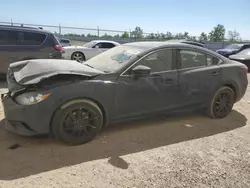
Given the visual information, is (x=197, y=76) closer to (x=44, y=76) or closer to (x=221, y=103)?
(x=221, y=103)

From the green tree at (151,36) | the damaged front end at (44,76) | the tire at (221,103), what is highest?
the green tree at (151,36)

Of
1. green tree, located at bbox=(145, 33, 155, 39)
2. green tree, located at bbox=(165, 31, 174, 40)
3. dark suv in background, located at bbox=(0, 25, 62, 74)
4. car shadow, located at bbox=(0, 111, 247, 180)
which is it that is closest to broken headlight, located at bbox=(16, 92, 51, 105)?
car shadow, located at bbox=(0, 111, 247, 180)

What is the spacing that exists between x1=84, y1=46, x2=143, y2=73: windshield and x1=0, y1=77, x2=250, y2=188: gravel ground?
106cm

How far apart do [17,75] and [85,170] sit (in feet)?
5.91

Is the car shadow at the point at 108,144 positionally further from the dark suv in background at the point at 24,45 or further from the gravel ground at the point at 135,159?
the dark suv in background at the point at 24,45

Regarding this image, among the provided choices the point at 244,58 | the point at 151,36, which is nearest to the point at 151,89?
the point at 244,58

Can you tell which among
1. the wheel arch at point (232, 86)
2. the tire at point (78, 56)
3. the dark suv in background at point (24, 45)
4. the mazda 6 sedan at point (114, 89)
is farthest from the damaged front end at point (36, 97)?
the tire at point (78, 56)

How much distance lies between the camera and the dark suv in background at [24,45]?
7098mm

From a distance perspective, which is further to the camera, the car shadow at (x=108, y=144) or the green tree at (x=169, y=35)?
the green tree at (x=169, y=35)

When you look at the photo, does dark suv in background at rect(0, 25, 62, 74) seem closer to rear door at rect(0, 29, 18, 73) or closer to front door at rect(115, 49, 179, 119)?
rear door at rect(0, 29, 18, 73)

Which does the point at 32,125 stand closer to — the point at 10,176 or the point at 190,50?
the point at 10,176

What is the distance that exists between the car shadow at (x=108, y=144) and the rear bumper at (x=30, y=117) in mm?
285

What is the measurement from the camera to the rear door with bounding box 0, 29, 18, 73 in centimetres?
706

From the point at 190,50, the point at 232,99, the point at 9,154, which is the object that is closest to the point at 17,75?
the point at 9,154
